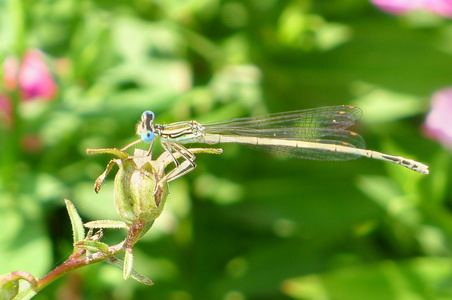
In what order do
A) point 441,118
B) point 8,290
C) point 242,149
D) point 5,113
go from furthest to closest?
1. point 242,149
2. point 441,118
3. point 5,113
4. point 8,290

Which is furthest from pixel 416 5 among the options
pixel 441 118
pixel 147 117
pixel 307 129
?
pixel 147 117

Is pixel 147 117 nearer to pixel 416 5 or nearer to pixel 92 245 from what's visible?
pixel 92 245

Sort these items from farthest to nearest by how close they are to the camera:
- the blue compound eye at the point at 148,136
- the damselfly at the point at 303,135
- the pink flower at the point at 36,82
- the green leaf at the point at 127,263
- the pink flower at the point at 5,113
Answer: the pink flower at the point at 36,82
the pink flower at the point at 5,113
the damselfly at the point at 303,135
the blue compound eye at the point at 148,136
the green leaf at the point at 127,263

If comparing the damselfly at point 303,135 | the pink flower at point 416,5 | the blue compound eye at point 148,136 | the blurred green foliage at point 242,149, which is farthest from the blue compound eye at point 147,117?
the pink flower at point 416,5

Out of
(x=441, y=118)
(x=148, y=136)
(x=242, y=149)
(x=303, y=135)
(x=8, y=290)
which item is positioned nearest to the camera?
(x=8, y=290)

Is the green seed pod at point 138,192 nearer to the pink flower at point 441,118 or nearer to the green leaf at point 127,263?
the green leaf at point 127,263

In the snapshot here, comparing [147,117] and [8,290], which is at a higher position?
[147,117]
